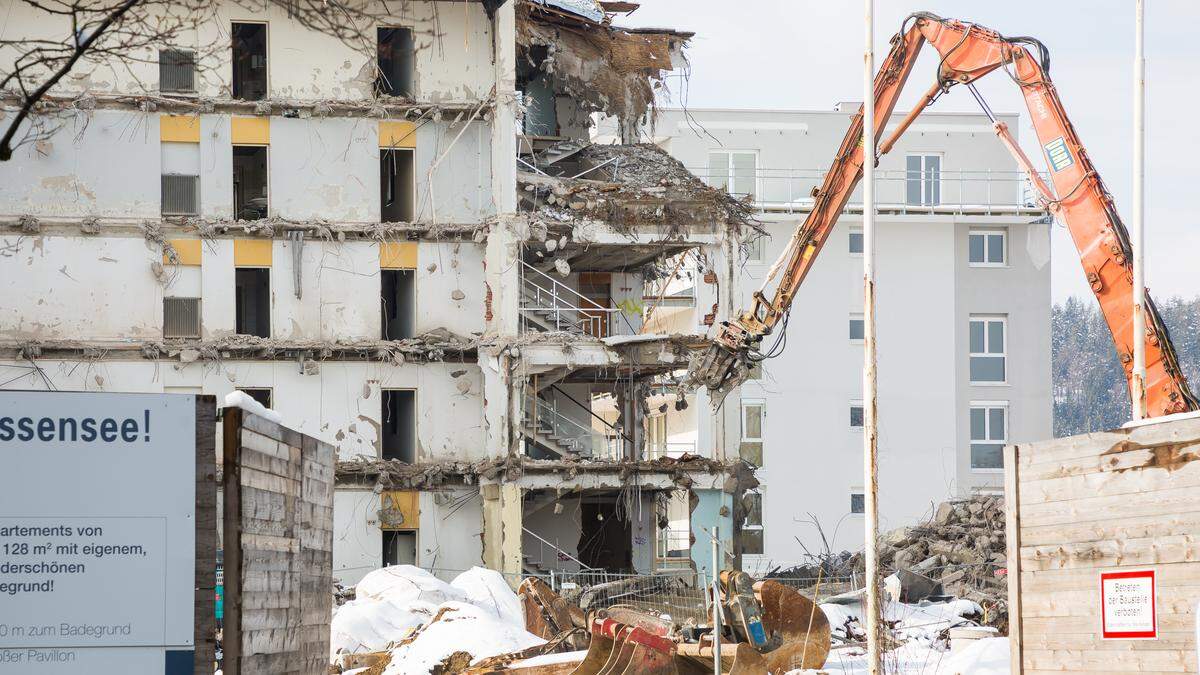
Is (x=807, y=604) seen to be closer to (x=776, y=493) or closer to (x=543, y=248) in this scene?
(x=543, y=248)

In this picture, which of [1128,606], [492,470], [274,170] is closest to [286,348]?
[274,170]

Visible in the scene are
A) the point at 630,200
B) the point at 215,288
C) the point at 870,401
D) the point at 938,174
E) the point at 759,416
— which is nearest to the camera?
the point at 870,401

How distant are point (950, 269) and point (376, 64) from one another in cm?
2868

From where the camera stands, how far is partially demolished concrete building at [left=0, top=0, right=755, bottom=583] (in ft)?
122

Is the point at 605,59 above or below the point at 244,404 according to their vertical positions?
above

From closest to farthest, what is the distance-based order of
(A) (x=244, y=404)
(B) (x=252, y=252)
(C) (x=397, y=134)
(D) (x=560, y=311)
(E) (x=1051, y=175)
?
(A) (x=244, y=404)
(E) (x=1051, y=175)
(B) (x=252, y=252)
(C) (x=397, y=134)
(D) (x=560, y=311)

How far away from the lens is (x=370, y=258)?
3841cm

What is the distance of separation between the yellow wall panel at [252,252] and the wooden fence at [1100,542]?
27.3 meters

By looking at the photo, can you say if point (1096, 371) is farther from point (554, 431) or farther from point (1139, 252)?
point (1139, 252)

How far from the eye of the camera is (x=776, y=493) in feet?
190

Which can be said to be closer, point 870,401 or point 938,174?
point 870,401

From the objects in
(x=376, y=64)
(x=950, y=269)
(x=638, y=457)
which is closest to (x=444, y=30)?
(x=376, y=64)

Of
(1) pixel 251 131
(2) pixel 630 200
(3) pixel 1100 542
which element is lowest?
(3) pixel 1100 542

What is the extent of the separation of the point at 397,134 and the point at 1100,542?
28522mm
